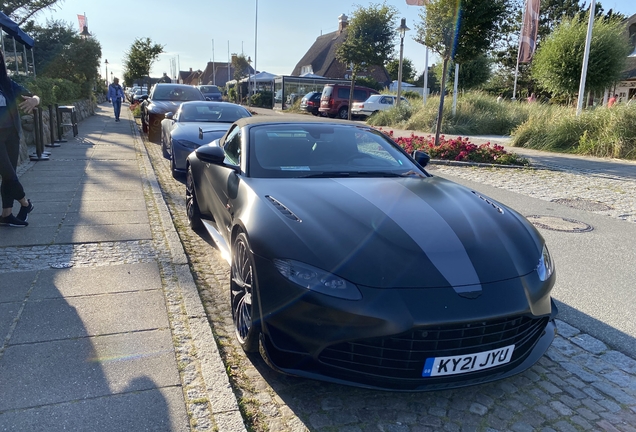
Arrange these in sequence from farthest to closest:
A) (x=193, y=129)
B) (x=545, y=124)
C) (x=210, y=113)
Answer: (x=545, y=124) → (x=210, y=113) → (x=193, y=129)

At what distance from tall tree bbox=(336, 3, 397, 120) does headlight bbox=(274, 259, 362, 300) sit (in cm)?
2565

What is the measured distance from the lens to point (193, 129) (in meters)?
8.29

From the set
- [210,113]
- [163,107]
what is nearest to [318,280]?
[210,113]

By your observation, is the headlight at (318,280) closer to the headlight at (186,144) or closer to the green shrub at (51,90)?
the headlight at (186,144)

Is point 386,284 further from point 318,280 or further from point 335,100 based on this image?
point 335,100

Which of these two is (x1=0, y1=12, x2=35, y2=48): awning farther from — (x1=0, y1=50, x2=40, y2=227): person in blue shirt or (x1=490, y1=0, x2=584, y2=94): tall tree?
(x1=490, y1=0, x2=584, y2=94): tall tree

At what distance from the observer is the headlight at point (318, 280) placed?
2.30m

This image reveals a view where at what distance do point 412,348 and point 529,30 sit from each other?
892 inches

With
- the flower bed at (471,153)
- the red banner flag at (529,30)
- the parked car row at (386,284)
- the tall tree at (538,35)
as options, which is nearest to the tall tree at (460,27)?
the flower bed at (471,153)

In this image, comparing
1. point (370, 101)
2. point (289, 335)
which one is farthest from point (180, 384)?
point (370, 101)

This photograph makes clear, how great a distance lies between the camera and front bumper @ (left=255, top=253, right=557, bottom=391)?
222 centimetres

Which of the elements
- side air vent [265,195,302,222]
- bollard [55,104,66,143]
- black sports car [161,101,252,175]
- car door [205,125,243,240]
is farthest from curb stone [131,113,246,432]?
bollard [55,104,66,143]

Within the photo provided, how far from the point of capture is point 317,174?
3.59 metres

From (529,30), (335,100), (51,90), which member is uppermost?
(529,30)
